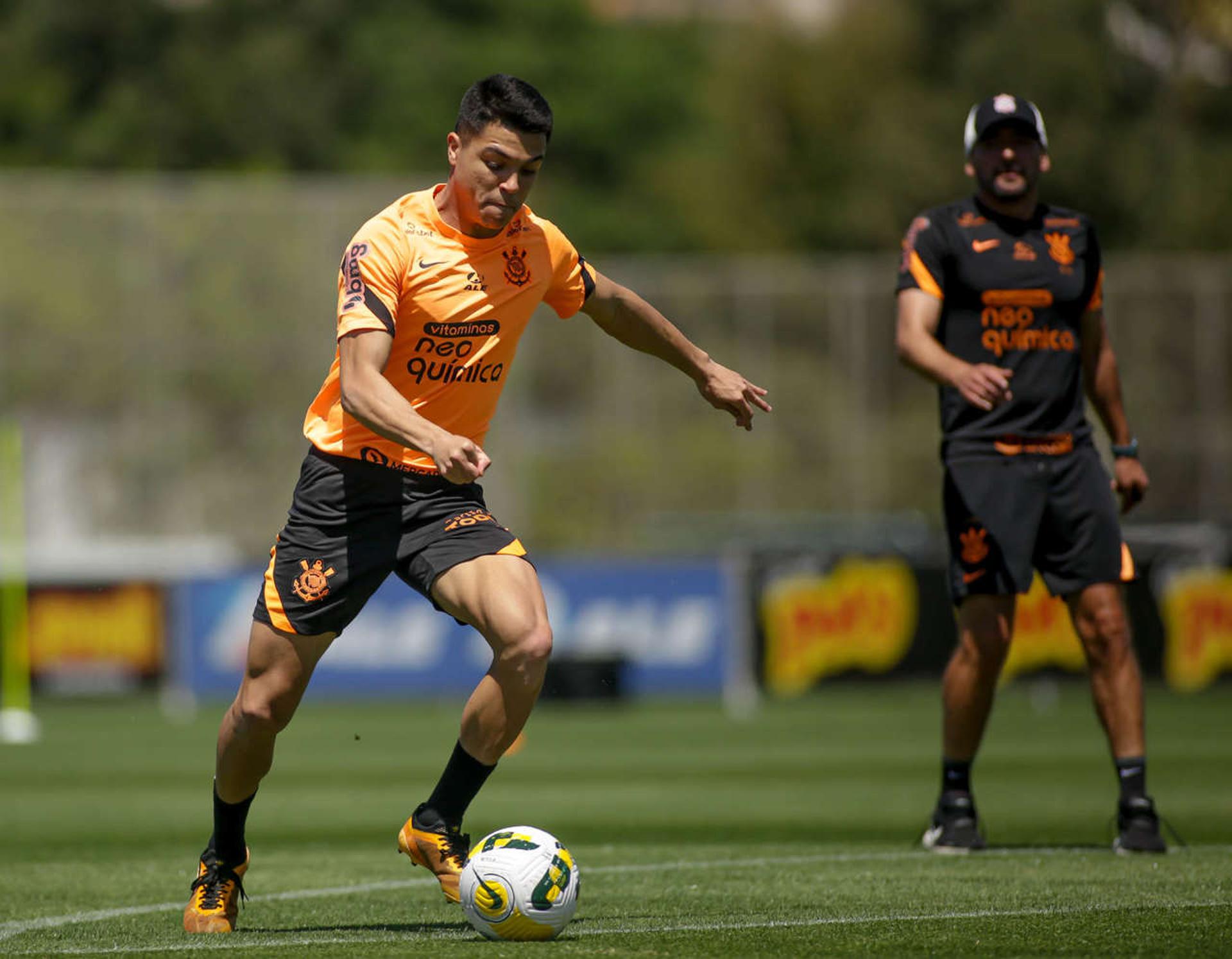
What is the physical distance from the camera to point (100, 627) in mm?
20016

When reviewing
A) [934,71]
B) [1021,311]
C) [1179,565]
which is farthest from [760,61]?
[1021,311]

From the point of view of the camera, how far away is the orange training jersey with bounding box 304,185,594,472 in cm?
584

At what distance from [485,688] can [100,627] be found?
14.8 m

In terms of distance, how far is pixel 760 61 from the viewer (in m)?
48.2

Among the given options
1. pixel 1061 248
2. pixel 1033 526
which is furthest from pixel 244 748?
pixel 1061 248

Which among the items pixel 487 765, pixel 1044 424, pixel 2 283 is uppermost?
pixel 2 283

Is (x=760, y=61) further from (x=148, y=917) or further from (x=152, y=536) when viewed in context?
(x=148, y=917)

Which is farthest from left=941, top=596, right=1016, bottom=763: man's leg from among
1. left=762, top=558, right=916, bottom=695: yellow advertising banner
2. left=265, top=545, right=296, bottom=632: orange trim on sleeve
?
left=762, top=558, right=916, bottom=695: yellow advertising banner

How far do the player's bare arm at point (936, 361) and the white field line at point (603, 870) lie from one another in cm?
160

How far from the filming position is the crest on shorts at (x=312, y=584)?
581 cm

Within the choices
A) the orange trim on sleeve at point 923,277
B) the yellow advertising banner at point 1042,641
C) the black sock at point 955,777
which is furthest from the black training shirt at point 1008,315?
the yellow advertising banner at point 1042,641

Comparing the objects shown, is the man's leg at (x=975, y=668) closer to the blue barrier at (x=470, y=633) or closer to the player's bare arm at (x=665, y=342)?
the player's bare arm at (x=665, y=342)

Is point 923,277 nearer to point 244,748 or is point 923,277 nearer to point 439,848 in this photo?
point 439,848

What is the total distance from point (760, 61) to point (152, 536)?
25699 mm
